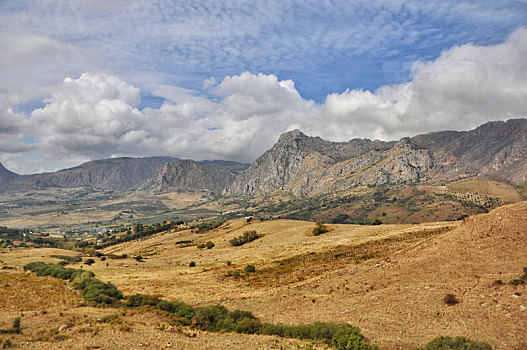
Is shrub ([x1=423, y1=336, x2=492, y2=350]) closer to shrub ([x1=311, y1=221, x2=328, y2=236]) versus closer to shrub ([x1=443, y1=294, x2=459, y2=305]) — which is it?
shrub ([x1=443, y1=294, x2=459, y2=305])

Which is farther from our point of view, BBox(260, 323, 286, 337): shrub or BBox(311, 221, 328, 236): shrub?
BBox(311, 221, 328, 236): shrub

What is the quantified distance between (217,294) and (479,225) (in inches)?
1532

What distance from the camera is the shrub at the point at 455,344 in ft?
62.5

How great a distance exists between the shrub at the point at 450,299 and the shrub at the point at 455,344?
21.0 ft

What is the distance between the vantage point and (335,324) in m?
25.3

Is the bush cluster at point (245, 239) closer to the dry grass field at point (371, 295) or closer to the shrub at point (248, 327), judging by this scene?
the dry grass field at point (371, 295)

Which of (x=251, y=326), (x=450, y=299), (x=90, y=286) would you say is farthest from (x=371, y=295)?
(x=90, y=286)

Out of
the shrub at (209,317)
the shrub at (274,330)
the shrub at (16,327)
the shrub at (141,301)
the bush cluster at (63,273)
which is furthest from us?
the bush cluster at (63,273)

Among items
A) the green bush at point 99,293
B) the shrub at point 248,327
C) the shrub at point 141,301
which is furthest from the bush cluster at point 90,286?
the shrub at point 248,327

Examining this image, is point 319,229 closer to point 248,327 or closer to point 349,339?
point 248,327

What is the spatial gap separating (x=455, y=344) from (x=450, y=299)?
26.1 feet

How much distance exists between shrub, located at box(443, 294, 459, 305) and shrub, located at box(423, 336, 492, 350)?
6408 millimetres

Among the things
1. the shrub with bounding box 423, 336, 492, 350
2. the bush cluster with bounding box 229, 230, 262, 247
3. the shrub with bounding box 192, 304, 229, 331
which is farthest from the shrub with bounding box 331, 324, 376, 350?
the bush cluster with bounding box 229, 230, 262, 247

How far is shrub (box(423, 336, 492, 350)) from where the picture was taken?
19.0 meters
